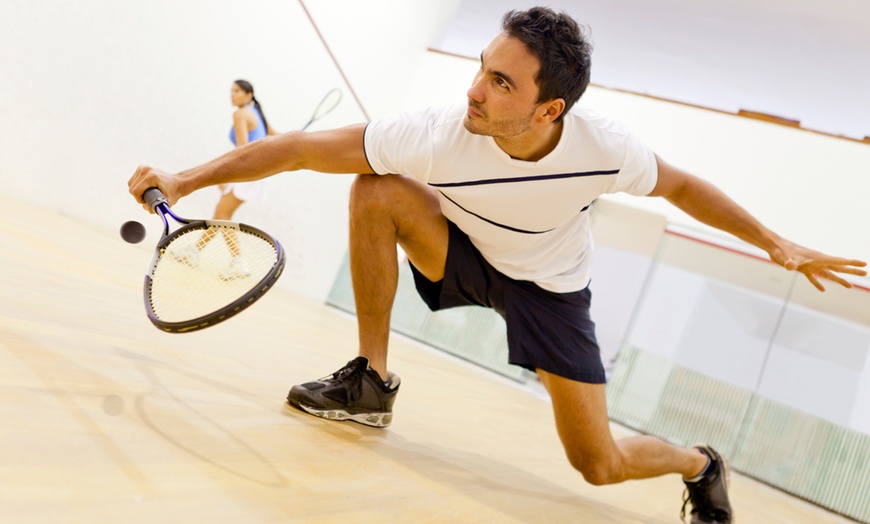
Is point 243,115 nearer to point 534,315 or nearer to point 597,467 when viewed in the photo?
point 534,315

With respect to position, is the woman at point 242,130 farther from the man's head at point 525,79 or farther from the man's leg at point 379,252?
the man's head at point 525,79

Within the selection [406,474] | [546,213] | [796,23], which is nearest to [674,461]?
[546,213]

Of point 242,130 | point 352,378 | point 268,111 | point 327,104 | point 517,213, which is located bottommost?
point 352,378

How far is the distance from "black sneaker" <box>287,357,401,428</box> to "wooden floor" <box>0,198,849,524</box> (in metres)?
0.03

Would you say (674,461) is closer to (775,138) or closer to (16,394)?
(16,394)

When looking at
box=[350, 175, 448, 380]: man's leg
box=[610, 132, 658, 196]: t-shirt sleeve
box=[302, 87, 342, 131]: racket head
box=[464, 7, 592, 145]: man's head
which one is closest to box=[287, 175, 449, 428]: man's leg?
box=[350, 175, 448, 380]: man's leg

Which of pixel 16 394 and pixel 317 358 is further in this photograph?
pixel 317 358

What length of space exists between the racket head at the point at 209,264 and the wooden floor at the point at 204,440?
0.38ft

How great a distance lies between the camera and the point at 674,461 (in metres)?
1.80

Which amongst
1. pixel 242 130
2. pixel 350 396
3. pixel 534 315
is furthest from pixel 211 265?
pixel 242 130

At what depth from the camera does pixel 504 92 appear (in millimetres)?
1504

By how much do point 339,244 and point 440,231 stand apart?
14.3ft

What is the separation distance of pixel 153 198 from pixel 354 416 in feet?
1.75

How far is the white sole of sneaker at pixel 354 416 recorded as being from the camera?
1503 millimetres
